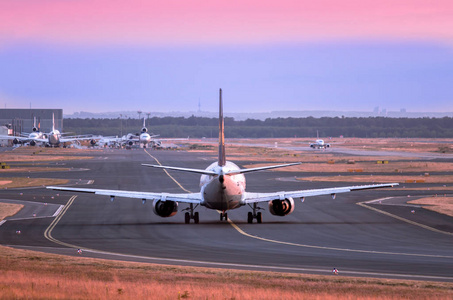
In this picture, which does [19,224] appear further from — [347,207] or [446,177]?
[446,177]

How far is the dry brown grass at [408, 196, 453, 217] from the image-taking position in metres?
58.8

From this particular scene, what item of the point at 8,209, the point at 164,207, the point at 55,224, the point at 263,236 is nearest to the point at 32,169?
the point at 8,209

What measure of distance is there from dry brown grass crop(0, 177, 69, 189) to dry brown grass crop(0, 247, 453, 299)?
55708mm

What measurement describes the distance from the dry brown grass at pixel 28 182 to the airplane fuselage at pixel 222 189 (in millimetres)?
46268

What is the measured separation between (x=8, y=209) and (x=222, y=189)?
79.3ft

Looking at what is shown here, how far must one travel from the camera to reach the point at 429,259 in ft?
115

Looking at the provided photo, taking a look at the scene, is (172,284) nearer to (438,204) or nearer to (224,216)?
(224,216)

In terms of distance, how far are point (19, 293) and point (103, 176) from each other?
80131 millimetres

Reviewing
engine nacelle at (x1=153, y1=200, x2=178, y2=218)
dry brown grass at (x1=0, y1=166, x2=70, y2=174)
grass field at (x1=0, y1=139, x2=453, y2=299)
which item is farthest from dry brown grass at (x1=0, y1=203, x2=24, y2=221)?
dry brown grass at (x1=0, y1=166, x2=70, y2=174)

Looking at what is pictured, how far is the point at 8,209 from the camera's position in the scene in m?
60.8

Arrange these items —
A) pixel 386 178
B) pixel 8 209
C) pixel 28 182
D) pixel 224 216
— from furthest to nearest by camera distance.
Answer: pixel 386 178 < pixel 28 182 < pixel 8 209 < pixel 224 216

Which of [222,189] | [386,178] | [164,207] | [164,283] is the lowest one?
[386,178]

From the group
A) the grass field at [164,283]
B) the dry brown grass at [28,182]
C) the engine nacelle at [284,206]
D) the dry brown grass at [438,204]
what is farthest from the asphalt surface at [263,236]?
the dry brown grass at [28,182]

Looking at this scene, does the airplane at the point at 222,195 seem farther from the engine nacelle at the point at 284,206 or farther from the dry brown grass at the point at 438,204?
the dry brown grass at the point at 438,204
